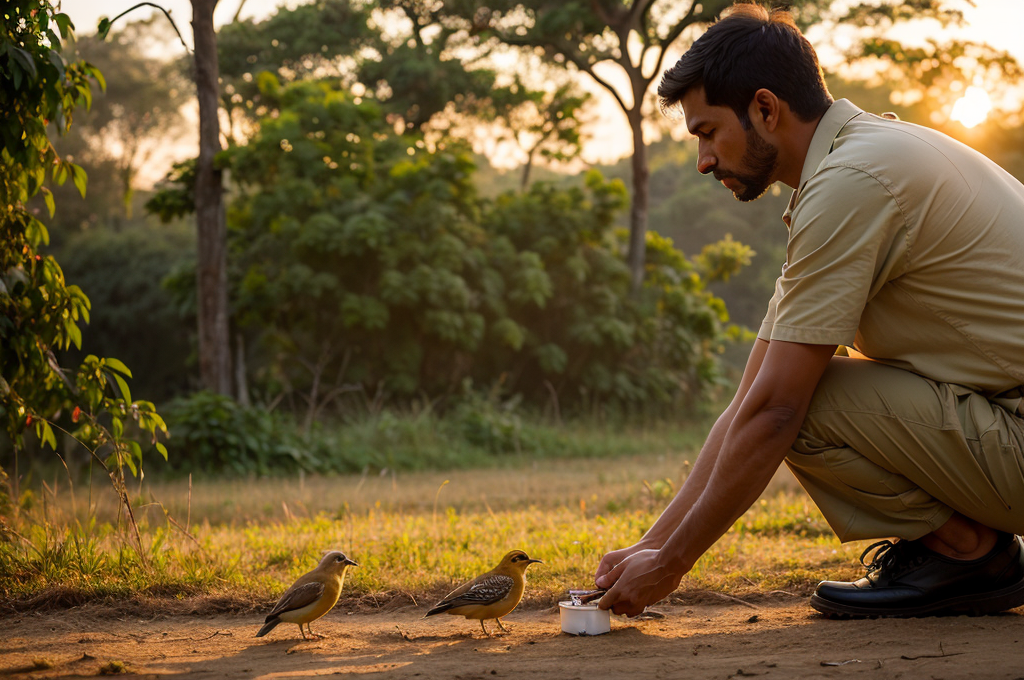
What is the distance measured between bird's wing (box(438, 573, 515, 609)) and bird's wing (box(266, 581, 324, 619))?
1.50 feet

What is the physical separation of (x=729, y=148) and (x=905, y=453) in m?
1.06

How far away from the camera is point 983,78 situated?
18594mm

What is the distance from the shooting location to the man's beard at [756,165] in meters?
2.64

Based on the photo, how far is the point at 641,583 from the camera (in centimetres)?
258

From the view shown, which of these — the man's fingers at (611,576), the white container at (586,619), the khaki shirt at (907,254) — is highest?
the khaki shirt at (907,254)

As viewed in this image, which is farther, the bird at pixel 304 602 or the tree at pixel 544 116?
the tree at pixel 544 116

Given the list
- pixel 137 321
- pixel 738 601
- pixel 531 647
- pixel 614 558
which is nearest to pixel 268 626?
pixel 531 647

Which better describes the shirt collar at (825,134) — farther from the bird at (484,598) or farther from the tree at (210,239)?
the tree at (210,239)

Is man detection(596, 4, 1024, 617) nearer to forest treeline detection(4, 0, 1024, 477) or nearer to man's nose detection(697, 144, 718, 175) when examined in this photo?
man's nose detection(697, 144, 718, 175)

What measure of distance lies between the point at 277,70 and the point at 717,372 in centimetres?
1259

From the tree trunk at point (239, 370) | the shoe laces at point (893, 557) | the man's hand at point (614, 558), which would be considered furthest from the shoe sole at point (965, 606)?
the tree trunk at point (239, 370)

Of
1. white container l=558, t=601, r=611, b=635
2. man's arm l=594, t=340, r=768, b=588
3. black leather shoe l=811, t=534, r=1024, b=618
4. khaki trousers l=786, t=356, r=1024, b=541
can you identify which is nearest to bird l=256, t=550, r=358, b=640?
white container l=558, t=601, r=611, b=635

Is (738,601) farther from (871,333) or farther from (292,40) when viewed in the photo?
(292,40)

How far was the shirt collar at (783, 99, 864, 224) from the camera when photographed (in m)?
2.54
